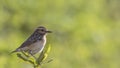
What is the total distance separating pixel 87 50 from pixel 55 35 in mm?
1378

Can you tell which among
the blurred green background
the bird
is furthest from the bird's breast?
the blurred green background

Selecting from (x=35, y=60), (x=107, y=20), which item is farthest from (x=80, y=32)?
(x=35, y=60)

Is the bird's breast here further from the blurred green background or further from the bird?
the blurred green background

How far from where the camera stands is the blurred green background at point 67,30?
13.7 metres

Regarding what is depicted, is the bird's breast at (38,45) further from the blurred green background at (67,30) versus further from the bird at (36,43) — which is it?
the blurred green background at (67,30)

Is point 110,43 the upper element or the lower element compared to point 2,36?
upper

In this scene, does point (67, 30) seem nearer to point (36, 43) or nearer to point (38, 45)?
point (36, 43)

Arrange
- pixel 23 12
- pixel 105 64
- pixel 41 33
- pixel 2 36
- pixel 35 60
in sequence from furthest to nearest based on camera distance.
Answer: pixel 105 64
pixel 23 12
pixel 2 36
pixel 41 33
pixel 35 60

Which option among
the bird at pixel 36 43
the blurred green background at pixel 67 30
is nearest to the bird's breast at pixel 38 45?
the bird at pixel 36 43

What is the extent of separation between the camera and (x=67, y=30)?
14.7m

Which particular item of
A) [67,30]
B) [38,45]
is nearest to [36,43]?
[38,45]

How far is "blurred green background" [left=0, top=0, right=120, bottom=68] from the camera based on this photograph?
13695 millimetres

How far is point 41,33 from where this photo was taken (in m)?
3.84

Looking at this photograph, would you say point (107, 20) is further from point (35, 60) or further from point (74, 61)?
point (35, 60)
